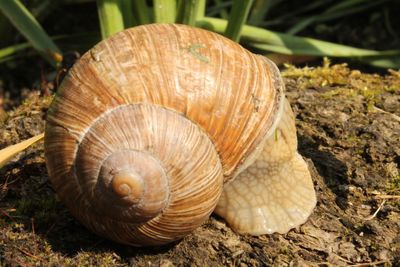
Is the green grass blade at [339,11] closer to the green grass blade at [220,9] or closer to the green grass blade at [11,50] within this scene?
the green grass blade at [220,9]

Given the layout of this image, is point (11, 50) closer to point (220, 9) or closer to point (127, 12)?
point (127, 12)

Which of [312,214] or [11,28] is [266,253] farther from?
[11,28]

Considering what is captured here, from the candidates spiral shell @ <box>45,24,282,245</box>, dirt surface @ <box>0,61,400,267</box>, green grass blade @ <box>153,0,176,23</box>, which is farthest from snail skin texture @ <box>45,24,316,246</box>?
green grass blade @ <box>153,0,176,23</box>

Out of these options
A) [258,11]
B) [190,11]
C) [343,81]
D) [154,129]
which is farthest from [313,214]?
[258,11]

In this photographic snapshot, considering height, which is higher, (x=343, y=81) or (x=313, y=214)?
(x=343, y=81)

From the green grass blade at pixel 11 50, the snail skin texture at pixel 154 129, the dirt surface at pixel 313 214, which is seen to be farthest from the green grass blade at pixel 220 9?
the snail skin texture at pixel 154 129
